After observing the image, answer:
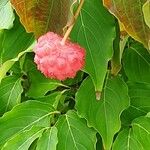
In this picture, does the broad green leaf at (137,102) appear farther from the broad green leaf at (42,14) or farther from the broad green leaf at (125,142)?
the broad green leaf at (42,14)

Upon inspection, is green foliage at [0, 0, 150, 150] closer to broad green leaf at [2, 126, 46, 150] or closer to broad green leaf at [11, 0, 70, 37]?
broad green leaf at [2, 126, 46, 150]

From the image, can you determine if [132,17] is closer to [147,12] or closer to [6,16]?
[147,12]

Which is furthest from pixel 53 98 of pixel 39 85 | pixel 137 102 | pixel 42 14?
pixel 42 14

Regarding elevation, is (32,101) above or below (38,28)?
below

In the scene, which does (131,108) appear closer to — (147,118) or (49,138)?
(147,118)

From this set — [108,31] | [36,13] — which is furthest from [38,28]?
[108,31]

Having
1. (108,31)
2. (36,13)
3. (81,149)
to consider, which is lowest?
(81,149)

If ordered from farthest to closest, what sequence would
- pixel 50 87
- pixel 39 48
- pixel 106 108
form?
pixel 50 87 < pixel 106 108 < pixel 39 48
